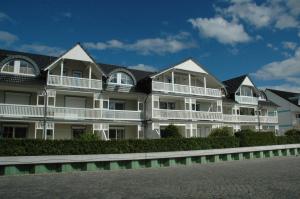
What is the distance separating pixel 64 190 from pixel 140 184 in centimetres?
305

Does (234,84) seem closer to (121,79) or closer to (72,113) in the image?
(121,79)

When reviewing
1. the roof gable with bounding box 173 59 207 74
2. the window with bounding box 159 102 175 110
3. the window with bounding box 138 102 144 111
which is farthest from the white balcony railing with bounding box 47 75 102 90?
the roof gable with bounding box 173 59 207 74

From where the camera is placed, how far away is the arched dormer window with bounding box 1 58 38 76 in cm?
2533

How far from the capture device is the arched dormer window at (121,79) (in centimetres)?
3036

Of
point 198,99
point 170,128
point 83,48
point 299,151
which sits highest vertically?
point 83,48

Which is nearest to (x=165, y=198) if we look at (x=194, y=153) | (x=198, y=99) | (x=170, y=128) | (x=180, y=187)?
(x=180, y=187)

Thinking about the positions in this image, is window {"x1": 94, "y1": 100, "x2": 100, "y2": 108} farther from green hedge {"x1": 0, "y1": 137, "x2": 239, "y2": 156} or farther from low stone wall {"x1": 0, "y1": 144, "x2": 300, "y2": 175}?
low stone wall {"x1": 0, "y1": 144, "x2": 300, "y2": 175}

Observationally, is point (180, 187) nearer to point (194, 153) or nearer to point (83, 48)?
point (194, 153)

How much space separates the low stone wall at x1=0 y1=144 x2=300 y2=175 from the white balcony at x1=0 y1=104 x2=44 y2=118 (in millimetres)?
9337

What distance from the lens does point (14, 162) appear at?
15492 millimetres

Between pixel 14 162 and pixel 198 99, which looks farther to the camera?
pixel 198 99

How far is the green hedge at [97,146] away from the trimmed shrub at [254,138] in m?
3.09

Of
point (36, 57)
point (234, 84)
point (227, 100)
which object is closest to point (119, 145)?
point (36, 57)

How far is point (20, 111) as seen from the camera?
2436cm
